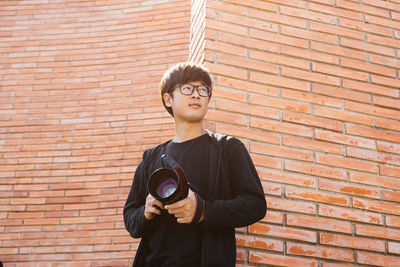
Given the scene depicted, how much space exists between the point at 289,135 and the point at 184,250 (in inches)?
48.2

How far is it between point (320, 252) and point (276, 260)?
29cm

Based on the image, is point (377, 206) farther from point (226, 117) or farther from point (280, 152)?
point (226, 117)

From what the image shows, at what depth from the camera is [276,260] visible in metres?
2.53

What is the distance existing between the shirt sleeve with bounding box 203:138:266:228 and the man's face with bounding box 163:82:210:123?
21cm

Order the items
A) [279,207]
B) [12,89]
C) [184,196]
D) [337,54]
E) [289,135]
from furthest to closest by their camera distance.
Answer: [12,89]
[337,54]
[289,135]
[279,207]
[184,196]

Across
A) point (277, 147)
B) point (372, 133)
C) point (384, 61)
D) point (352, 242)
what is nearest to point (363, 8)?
point (384, 61)

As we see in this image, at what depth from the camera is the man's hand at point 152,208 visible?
1894 millimetres

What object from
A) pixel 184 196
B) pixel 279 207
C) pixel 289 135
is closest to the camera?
pixel 184 196

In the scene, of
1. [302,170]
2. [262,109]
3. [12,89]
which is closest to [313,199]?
[302,170]

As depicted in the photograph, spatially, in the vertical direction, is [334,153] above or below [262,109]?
below

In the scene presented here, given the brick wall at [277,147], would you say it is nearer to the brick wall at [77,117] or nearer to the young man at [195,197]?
the brick wall at [77,117]

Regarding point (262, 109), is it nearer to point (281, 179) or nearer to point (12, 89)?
point (281, 179)

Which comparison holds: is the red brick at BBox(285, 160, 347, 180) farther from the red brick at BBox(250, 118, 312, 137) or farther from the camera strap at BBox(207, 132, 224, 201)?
the camera strap at BBox(207, 132, 224, 201)

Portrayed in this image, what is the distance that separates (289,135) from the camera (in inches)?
112
